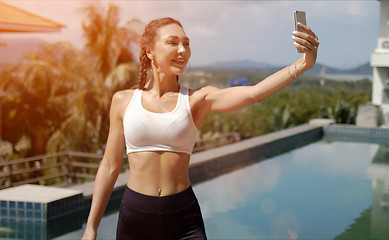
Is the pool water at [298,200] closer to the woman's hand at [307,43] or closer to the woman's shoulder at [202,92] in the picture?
the woman's shoulder at [202,92]

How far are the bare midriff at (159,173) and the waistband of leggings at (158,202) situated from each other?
0.7 inches

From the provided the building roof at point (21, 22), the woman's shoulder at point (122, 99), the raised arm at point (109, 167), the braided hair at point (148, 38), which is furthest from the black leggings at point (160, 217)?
the building roof at point (21, 22)

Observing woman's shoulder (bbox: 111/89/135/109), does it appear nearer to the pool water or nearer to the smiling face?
the smiling face

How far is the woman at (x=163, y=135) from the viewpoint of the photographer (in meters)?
1.96

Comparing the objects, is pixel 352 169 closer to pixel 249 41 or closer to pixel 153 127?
pixel 153 127

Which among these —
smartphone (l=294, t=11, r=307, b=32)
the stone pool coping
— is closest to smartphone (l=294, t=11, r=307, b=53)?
smartphone (l=294, t=11, r=307, b=32)

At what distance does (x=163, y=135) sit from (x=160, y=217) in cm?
32

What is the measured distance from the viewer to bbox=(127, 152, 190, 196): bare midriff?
6.54ft

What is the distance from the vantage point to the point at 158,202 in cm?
198

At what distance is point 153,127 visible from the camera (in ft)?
6.40

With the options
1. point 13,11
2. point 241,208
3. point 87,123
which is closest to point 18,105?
point 87,123

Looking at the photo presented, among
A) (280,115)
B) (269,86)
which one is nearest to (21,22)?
(269,86)

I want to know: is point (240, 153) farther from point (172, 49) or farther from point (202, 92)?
point (172, 49)

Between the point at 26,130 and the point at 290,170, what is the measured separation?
256 inches
